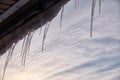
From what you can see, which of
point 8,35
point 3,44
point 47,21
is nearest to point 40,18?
point 47,21

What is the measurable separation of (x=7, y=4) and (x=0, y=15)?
6.4 inches

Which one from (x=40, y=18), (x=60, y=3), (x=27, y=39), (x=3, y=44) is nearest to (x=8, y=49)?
(x=3, y=44)

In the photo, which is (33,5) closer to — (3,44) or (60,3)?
(60,3)

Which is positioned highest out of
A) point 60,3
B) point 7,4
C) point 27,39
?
point 7,4

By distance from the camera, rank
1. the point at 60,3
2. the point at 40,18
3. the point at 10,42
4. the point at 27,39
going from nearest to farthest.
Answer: the point at 60,3
the point at 40,18
the point at 27,39
the point at 10,42

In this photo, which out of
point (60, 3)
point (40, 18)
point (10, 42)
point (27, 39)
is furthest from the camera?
point (10, 42)

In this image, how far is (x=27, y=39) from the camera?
2.75 meters

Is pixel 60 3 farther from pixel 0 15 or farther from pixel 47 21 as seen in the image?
pixel 0 15

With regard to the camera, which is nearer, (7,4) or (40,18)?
(40,18)

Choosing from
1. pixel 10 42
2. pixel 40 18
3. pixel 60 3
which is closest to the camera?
pixel 60 3

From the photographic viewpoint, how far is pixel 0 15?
2910 mm

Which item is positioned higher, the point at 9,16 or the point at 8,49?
the point at 9,16

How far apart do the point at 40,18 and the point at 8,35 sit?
1.79ft

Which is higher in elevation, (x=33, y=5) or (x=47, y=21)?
(x=33, y=5)
